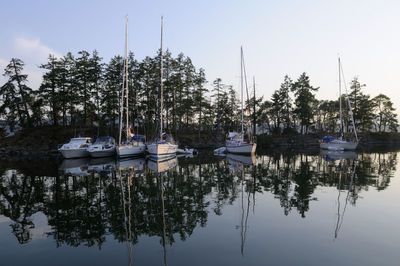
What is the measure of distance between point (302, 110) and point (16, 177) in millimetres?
65464

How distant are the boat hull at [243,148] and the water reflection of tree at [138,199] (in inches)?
753

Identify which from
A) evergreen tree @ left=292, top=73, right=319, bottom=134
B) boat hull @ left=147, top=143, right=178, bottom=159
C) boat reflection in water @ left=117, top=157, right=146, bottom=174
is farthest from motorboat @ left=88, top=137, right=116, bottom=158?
evergreen tree @ left=292, top=73, right=319, bottom=134

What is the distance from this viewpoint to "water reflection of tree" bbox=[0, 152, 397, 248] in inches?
326

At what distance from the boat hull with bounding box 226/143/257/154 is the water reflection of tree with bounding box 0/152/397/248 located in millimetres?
19121

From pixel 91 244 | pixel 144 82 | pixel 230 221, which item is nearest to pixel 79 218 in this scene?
pixel 91 244

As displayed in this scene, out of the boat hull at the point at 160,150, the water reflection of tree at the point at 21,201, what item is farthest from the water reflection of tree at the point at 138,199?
the boat hull at the point at 160,150

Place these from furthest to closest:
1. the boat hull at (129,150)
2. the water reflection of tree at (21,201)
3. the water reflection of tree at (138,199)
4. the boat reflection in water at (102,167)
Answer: the boat hull at (129,150) → the boat reflection in water at (102,167) → the water reflection of tree at (21,201) → the water reflection of tree at (138,199)

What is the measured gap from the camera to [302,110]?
6850 centimetres

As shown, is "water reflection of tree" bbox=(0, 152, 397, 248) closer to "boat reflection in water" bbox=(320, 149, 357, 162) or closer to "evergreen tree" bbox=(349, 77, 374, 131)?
"boat reflection in water" bbox=(320, 149, 357, 162)

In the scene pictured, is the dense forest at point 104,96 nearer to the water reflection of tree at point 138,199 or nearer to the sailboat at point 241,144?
the sailboat at point 241,144

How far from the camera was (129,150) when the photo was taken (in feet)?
108

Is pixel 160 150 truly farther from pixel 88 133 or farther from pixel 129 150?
pixel 88 133

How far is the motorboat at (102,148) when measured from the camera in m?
33.9

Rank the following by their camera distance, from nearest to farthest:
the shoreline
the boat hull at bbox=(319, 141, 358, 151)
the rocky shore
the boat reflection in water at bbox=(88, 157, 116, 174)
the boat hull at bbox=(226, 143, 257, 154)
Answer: the boat reflection in water at bbox=(88, 157, 116, 174)
the boat hull at bbox=(226, 143, 257, 154)
the shoreline
the rocky shore
the boat hull at bbox=(319, 141, 358, 151)
